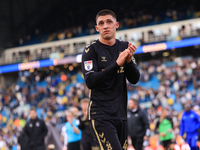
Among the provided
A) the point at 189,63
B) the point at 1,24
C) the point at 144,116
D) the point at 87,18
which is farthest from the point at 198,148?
the point at 1,24

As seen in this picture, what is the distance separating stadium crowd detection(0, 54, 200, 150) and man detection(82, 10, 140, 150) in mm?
9071

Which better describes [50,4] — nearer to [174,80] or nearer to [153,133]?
[174,80]

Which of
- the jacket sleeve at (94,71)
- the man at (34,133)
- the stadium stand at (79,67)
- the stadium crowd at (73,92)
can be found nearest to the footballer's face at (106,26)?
the jacket sleeve at (94,71)

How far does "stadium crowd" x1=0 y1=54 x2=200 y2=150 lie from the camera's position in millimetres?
19156

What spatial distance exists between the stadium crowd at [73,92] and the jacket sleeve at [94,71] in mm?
9270

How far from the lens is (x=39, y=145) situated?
9.62m

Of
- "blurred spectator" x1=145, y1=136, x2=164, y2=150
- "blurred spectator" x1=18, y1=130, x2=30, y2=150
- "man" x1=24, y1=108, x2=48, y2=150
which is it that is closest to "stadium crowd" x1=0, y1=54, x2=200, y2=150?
"blurred spectator" x1=145, y1=136, x2=164, y2=150

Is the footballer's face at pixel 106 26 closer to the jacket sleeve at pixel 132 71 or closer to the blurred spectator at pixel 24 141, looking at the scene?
the jacket sleeve at pixel 132 71

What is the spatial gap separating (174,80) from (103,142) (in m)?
18.9

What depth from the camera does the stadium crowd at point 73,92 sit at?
19156mm

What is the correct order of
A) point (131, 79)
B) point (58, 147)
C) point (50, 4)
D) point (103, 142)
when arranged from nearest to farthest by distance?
point (103, 142) → point (131, 79) → point (58, 147) → point (50, 4)

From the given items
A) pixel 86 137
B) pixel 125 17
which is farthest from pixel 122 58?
pixel 125 17

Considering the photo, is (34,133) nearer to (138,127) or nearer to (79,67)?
(138,127)

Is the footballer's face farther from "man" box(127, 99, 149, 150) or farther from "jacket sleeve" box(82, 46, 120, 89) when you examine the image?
"man" box(127, 99, 149, 150)
